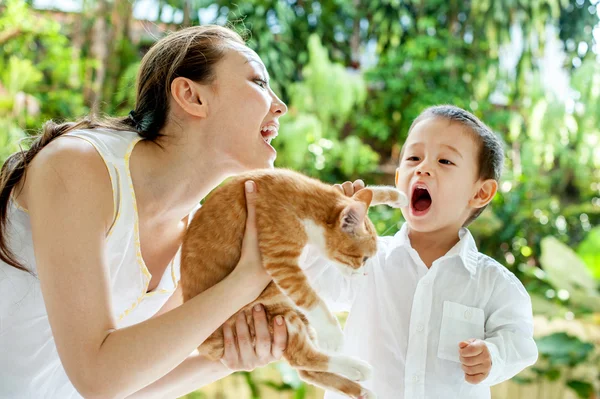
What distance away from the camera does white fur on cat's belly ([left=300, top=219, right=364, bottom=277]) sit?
3.38 feet

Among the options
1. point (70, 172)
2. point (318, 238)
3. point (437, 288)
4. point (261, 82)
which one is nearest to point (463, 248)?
point (437, 288)

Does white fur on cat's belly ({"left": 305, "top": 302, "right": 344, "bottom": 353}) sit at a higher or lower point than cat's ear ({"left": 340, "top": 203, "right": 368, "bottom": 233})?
lower

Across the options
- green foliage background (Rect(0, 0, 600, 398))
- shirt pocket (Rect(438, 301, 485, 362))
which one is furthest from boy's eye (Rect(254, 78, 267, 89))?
green foliage background (Rect(0, 0, 600, 398))

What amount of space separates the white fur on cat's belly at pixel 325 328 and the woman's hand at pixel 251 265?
10cm

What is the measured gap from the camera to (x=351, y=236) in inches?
41.6

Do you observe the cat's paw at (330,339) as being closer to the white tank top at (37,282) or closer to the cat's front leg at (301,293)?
the cat's front leg at (301,293)

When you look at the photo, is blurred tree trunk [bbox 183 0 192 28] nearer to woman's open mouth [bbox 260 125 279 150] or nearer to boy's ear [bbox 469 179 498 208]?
woman's open mouth [bbox 260 125 279 150]

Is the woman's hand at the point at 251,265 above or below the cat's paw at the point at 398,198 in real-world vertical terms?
below

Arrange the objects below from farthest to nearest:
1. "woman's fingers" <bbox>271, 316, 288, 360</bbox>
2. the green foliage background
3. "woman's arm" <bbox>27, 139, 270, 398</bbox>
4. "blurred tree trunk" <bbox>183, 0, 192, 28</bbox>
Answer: "blurred tree trunk" <bbox>183, 0, 192, 28</bbox>
the green foliage background
"woman's fingers" <bbox>271, 316, 288, 360</bbox>
"woman's arm" <bbox>27, 139, 270, 398</bbox>

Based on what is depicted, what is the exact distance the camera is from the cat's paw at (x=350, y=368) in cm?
100

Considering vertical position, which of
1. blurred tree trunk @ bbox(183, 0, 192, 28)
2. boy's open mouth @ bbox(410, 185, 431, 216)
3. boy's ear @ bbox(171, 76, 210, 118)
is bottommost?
boy's open mouth @ bbox(410, 185, 431, 216)

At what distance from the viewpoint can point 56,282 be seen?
930 mm

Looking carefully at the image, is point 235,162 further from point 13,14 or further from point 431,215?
point 13,14

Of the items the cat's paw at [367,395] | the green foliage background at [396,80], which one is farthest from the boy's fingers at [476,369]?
the green foliage background at [396,80]
